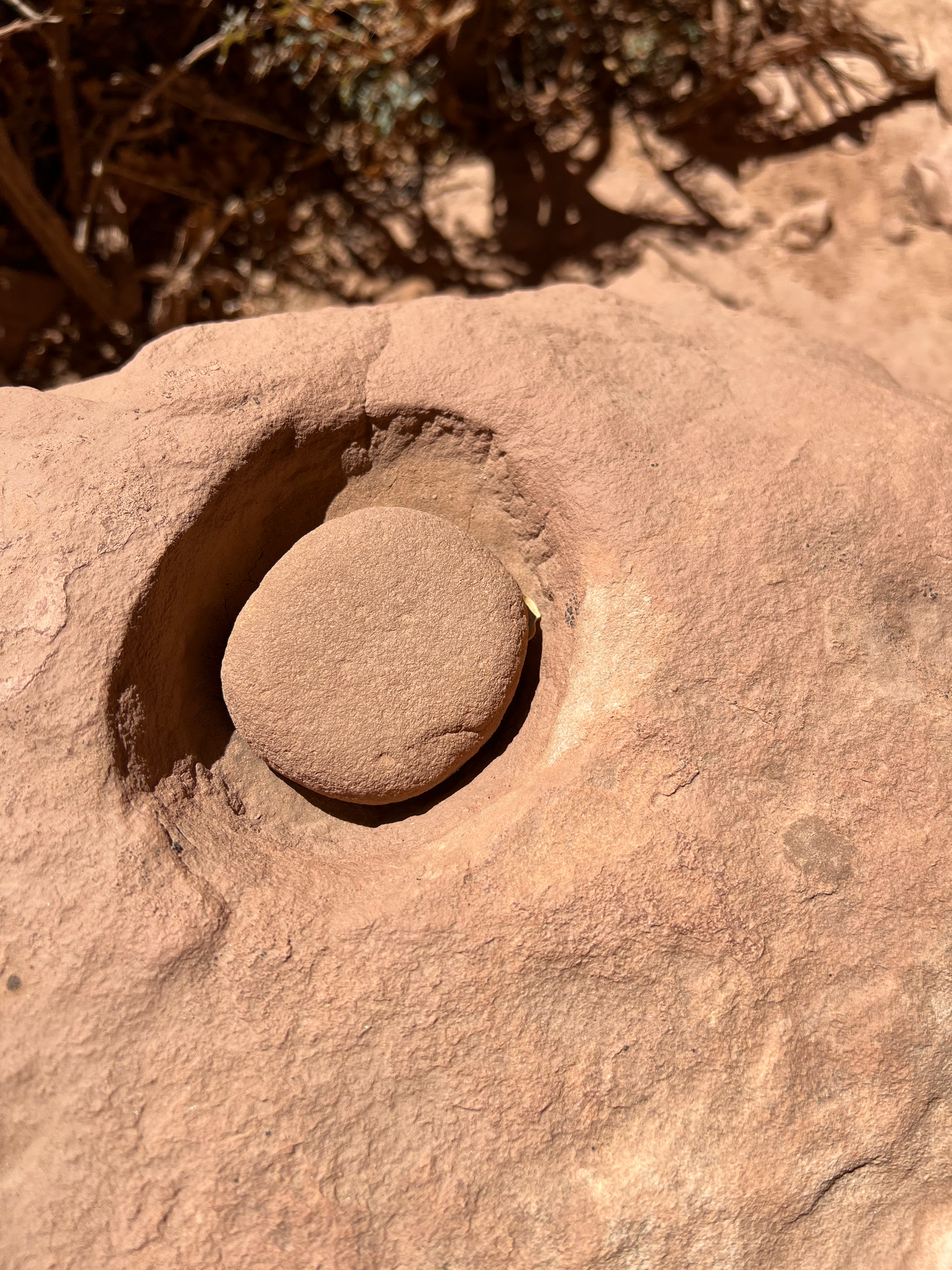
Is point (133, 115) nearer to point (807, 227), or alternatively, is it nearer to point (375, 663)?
point (375, 663)

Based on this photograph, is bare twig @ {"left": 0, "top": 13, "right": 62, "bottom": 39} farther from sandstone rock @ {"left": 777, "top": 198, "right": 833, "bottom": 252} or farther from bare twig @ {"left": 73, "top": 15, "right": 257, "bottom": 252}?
sandstone rock @ {"left": 777, "top": 198, "right": 833, "bottom": 252}

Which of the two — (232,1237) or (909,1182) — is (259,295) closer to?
(232,1237)

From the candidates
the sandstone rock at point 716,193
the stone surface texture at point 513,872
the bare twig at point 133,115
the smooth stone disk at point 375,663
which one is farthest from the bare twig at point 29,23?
the sandstone rock at point 716,193

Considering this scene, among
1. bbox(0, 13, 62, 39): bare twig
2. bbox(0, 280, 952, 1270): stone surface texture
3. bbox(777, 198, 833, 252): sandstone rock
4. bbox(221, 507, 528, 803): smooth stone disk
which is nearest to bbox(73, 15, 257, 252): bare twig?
bbox(0, 13, 62, 39): bare twig

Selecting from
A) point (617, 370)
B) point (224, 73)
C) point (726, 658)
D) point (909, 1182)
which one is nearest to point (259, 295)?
point (224, 73)

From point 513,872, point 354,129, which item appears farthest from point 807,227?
point 513,872

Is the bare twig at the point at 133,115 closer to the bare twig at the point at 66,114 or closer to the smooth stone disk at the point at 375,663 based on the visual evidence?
the bare twig at the point at 66,114
